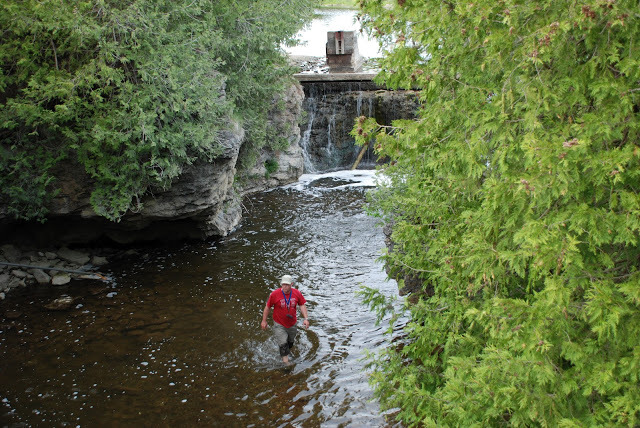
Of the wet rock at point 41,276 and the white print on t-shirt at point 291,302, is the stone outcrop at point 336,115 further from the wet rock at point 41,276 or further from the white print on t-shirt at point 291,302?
the white print on t-shirt at point 291,302

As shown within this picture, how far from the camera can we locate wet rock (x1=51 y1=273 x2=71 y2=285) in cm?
1188

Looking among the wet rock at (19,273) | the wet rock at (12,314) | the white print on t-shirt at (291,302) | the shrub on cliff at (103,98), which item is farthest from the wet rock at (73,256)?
the white print on t-shirt at (291,302)

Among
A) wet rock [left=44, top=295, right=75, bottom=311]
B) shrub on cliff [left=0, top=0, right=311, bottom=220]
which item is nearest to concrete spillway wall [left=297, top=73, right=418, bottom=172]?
shrub on cliff [left=0, top=0, right=311, bottom=220]

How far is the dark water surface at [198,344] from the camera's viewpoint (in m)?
7.74

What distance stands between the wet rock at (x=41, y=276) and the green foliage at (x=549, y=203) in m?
9.71

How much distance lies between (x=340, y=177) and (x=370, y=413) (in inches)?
585

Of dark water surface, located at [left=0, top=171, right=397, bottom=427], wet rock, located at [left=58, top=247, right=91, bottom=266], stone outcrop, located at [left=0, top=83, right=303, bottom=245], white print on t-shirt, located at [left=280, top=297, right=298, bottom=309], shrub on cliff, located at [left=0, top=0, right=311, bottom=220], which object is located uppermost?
shrub on cliff, located at [left=0, top=0, right=311, bottom=220]

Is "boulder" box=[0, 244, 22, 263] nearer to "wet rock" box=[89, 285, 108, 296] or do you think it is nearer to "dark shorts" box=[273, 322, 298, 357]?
"wet rock" box=[89, 285, 108, 296]

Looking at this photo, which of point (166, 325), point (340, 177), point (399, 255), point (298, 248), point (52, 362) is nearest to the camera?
point (399, 255)

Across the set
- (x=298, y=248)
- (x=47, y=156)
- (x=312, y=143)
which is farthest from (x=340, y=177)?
(x=47, y=156)

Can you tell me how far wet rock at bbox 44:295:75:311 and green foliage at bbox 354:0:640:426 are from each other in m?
8.23

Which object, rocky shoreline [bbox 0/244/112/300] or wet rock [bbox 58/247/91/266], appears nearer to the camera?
rocky shoreline [bbox 0/244/112/300]

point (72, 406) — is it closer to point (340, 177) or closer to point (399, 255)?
point (399, 255)

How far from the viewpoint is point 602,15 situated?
3805 millimetres
